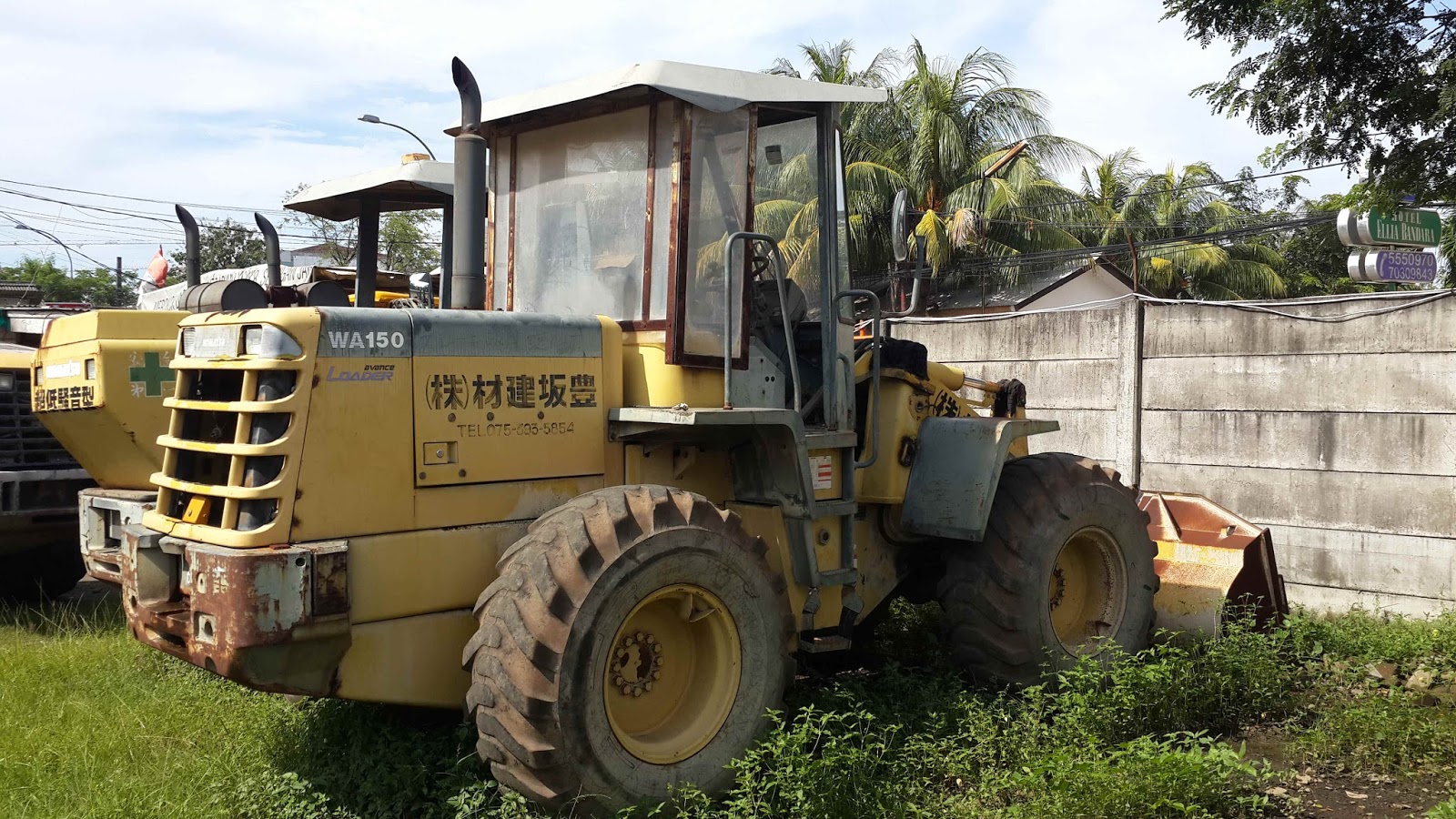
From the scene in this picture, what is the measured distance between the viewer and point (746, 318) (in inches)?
200

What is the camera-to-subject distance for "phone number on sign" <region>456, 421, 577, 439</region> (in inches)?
175

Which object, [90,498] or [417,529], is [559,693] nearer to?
[417,529]

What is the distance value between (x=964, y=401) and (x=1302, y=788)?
8.33 ft

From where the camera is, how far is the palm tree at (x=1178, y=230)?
29.0 m

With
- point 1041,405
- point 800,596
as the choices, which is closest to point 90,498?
point 800,596

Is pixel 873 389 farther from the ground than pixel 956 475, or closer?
farther from the ground

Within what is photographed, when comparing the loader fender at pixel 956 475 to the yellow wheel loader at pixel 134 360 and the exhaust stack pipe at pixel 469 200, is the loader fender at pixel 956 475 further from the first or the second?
the yellow wheel loader at pixel 134 360

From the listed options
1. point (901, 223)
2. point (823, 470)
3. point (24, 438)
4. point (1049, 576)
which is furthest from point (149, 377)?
point (1049, 576)

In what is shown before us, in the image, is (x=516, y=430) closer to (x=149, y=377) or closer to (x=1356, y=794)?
(x=149, y=377)

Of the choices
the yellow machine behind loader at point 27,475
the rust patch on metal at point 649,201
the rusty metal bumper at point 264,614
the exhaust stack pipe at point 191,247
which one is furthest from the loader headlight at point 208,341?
the yellow machine behind loader at point 27,475

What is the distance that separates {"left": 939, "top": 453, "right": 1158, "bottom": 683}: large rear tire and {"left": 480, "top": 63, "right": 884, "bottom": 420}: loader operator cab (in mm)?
1054

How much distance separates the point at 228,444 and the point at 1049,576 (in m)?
3.78

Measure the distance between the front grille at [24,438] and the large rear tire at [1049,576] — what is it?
18.4 ft

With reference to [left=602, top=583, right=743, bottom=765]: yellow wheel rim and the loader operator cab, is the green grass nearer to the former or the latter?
[left=602, top=583, right=743, bottom=765]: yellow wheel rim
